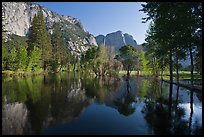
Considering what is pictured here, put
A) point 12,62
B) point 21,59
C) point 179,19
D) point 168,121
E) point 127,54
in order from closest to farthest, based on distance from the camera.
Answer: point 168,121, point 179,19, point 12,62, point 21,59, point 127,54

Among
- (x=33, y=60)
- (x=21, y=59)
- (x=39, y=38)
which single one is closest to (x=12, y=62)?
(x=21, y=59)

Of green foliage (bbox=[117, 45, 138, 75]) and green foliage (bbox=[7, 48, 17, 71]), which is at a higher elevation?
green foliage (bbox=[117, 45, 138, 75])

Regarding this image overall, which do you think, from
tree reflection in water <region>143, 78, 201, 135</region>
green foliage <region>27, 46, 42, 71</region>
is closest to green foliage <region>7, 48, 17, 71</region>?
green foliage <region>27, 46, 42, 71</region>

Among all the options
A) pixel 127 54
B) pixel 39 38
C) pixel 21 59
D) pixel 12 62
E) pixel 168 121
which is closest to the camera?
pixel 168 121

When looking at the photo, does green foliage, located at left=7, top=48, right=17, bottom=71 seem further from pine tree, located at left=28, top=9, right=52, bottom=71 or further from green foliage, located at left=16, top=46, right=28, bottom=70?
pine tree, located at left=28, top=9, right=52, bottom=71

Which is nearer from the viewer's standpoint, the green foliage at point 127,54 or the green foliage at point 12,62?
the green foliage at point 12,62

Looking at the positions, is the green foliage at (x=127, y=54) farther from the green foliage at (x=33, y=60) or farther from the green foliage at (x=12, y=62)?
the green foliage at (x=12, y=62)

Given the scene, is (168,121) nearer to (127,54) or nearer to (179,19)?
(179,19)

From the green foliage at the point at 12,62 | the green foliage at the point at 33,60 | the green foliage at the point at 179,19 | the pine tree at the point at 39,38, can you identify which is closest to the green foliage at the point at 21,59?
the green foliage at the point at 12,62

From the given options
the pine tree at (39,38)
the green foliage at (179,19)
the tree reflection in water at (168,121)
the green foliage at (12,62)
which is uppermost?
the pine tree at (39,38)

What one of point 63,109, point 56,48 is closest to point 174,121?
point 63,109

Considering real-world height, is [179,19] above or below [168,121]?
above

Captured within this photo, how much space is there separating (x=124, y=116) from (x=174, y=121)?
3060 millimetres

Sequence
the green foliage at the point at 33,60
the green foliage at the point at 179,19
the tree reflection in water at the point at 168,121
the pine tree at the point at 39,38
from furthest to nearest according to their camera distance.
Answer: the pine tree at the point at 39,38, the green foliage at the point at 33,60, the green foliage at the point at 179,19, the tree reflection in water at the point at 168,121
